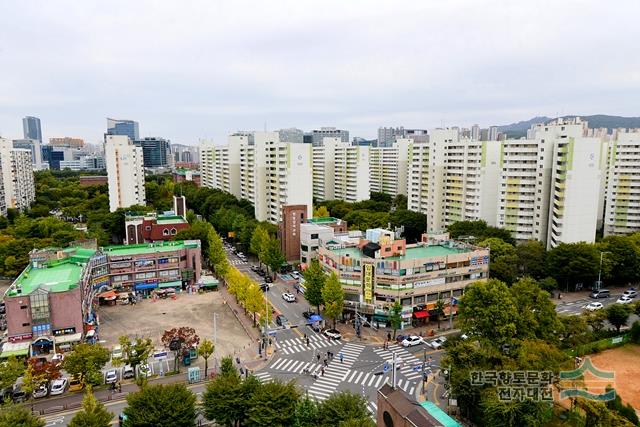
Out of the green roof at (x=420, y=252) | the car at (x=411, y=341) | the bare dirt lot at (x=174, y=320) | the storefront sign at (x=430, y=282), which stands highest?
the green roof at (x=420, y=252)

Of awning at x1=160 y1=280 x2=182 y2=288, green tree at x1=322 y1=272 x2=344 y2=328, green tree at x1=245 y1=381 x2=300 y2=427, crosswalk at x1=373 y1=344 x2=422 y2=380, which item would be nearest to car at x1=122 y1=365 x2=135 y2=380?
green tree at x1=245 y1=381 x2=300 y2=427

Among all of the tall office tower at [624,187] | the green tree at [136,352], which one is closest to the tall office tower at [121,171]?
the green tree at [136,352]

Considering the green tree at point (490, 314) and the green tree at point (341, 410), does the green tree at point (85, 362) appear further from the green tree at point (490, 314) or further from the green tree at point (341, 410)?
the green tree at point (490, 314)

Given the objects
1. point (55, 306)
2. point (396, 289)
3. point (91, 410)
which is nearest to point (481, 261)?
point (396, 289)

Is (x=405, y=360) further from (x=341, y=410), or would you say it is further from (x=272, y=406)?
(x=272, y=406)

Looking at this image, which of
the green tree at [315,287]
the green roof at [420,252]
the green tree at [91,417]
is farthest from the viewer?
the green roof at [420,252]

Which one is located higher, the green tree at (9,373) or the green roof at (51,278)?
the green roof at (51,278)

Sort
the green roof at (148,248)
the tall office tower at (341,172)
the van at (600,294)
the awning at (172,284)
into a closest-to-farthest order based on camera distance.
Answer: the van at (600,294) → the green roof at (148,248) → the awning at (172,284) → the tall office tower at (341,172)

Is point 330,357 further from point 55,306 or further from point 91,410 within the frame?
point 55,306

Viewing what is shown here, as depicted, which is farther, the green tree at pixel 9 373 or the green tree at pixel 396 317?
the green tree at pixel 396 317

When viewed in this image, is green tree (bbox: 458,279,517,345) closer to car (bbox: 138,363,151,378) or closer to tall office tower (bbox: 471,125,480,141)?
car (bbox: 138,363,151,378)
